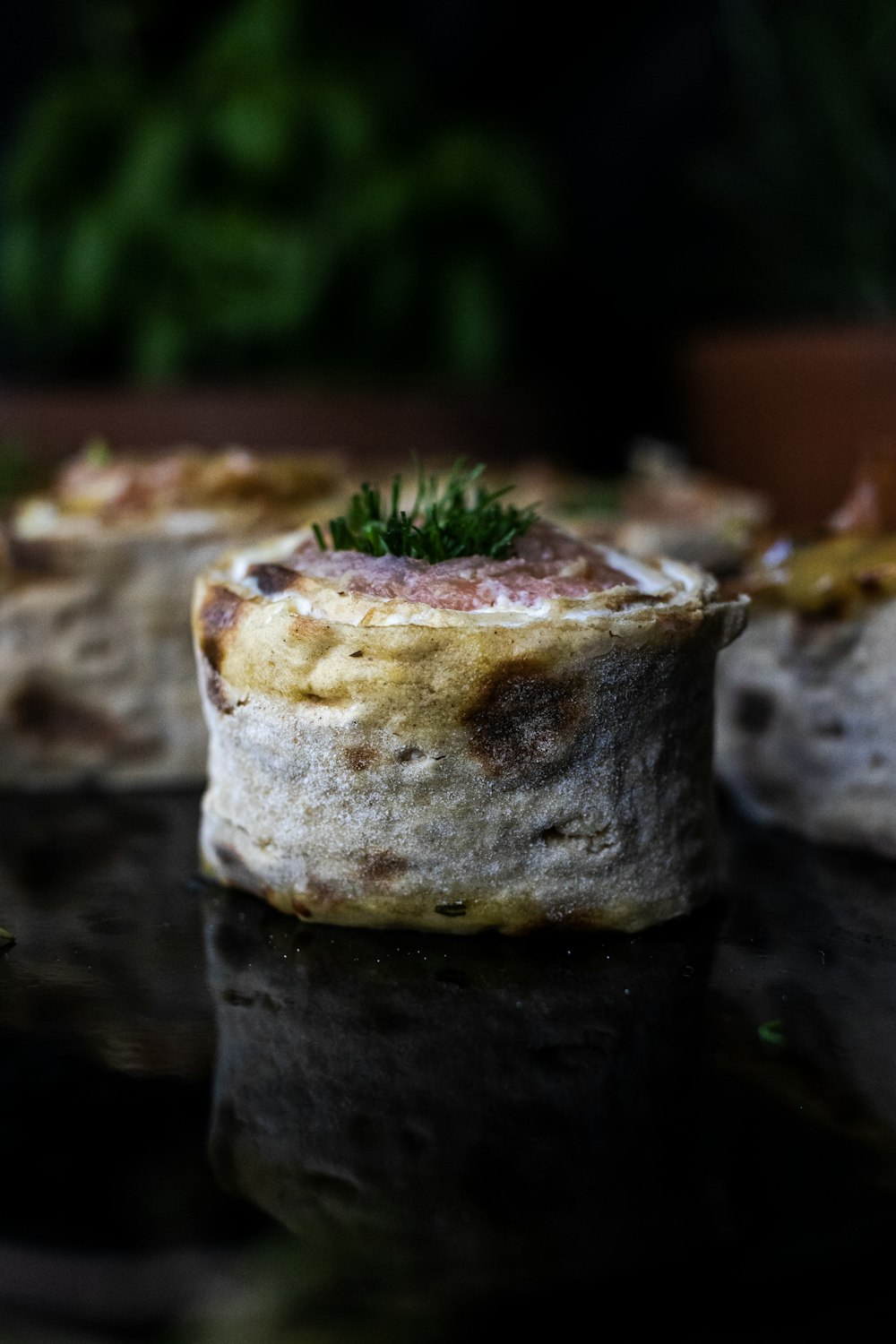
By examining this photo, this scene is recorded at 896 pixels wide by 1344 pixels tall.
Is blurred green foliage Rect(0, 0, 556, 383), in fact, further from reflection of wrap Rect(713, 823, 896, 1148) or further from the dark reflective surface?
the dark reflective surface

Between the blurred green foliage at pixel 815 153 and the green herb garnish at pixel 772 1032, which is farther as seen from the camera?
the blurred green foliage at pixel 815 153

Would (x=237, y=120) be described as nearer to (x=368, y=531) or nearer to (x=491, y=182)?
(x=491, y=182)

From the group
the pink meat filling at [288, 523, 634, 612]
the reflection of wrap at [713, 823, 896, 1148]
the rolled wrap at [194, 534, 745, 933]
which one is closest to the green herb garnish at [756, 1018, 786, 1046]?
the reflection of wrap at [713, 823, 896, 1148]

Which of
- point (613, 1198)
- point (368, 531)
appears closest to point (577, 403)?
point (368, 531)

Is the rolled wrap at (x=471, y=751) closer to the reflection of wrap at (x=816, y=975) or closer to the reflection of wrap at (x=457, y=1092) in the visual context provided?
the reflection of wrap at (x=457, y=1092)

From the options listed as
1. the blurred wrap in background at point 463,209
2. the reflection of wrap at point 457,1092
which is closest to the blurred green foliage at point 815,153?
the blurred wrap in background at point 463,209

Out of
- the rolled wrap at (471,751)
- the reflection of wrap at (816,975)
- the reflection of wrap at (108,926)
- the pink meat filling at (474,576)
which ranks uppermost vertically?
the pink meat filling at (474,576)
